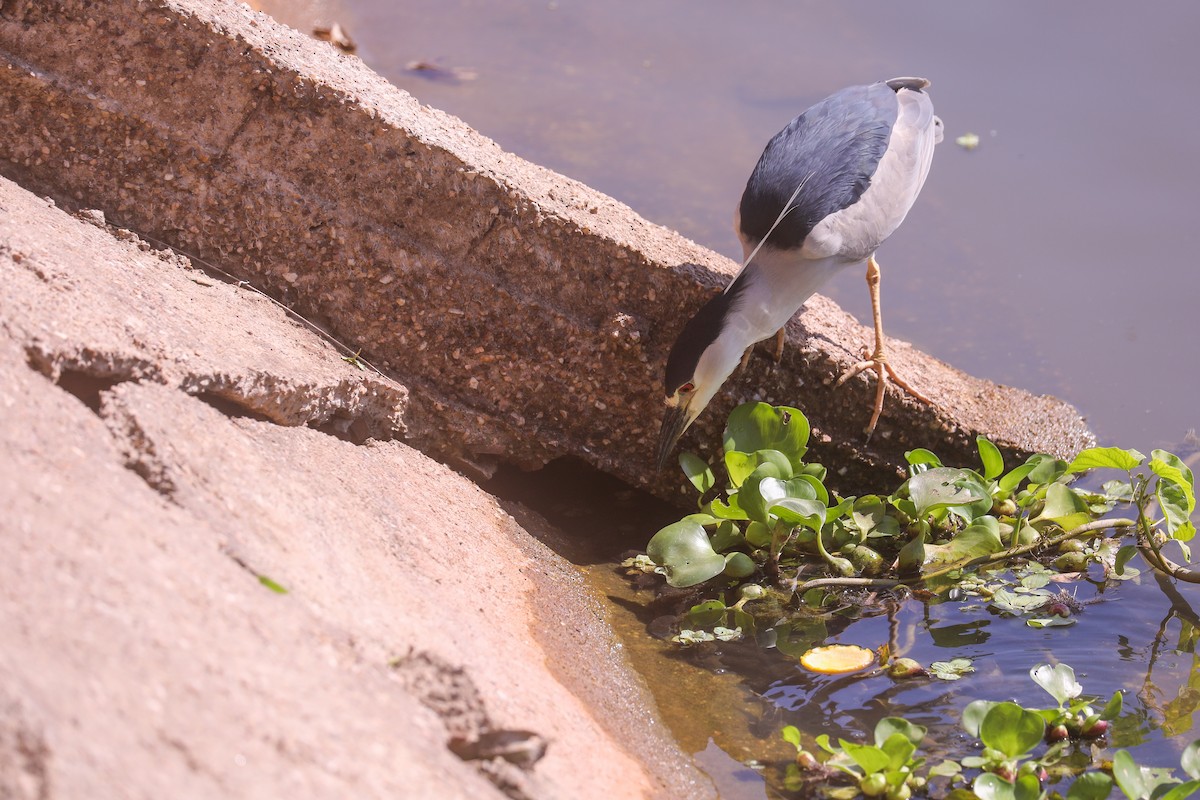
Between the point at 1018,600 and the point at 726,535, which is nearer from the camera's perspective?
the point at 1018,600

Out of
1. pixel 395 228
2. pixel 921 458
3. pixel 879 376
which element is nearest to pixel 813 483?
pixel 921 458

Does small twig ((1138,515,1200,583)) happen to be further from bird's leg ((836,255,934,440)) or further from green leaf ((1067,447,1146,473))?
bird's leg ((836,255,934,440))

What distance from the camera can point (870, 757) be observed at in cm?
214

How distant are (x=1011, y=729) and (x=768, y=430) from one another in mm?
1202

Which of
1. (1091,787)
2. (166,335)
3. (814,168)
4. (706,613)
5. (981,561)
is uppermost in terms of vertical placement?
(814,168)

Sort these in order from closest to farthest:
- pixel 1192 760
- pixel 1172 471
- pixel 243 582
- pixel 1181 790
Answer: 1. pixel 243 582
2. pixel 1181 790
3. pixel 1192 760
4. pixel 1172 471

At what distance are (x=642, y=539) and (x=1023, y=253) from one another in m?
2.94

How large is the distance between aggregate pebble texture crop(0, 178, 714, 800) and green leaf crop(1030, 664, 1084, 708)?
84cm

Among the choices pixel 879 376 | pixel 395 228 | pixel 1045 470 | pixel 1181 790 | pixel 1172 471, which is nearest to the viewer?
pixel 1181 790

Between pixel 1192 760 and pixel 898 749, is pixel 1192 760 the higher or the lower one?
the higher one

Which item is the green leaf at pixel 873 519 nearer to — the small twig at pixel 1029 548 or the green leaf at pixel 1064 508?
the small twig at pixel 1029 548

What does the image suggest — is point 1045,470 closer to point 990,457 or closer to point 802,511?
point 990,457

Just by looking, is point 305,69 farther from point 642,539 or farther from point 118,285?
point 642,539

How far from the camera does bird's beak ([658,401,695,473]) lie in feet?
10.3
